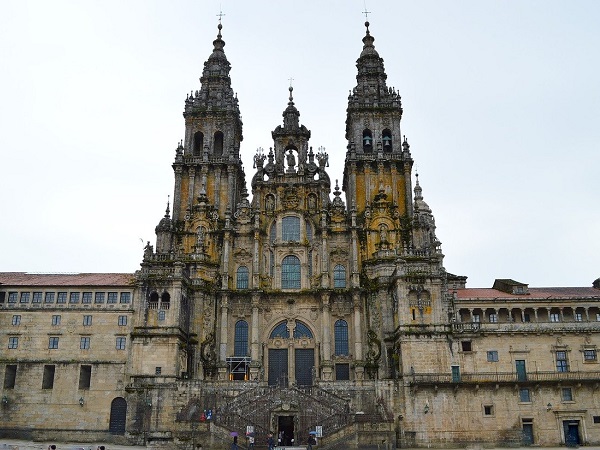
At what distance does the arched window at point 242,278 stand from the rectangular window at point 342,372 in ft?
38.8

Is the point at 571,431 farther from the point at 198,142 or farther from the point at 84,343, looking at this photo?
the point at 198,142

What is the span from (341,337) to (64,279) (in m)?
26.5

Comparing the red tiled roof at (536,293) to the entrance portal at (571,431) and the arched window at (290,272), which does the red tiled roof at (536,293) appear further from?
the arched window at (290,272)

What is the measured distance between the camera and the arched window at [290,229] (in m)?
61.8

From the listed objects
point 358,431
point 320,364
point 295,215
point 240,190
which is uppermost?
point 240,190

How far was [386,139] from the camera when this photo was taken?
66.4 m

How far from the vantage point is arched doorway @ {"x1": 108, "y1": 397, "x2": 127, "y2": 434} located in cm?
5194

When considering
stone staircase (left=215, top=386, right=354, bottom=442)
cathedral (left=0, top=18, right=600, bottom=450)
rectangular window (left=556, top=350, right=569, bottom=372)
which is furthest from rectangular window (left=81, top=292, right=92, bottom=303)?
rectangular window (left=556, top=350, right=569, bottom=372)

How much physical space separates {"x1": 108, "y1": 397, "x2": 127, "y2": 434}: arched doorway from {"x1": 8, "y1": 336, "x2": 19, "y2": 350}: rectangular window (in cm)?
1026

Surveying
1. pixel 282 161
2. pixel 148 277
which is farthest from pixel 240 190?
pixel 148 277

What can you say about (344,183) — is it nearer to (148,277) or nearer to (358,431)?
(148,277)

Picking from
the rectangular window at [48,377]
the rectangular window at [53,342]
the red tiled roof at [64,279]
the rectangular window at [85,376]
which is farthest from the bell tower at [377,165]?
the rectangular window at [48,377]

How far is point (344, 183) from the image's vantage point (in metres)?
69.4

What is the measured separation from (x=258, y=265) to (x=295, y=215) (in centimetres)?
646
